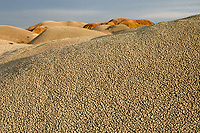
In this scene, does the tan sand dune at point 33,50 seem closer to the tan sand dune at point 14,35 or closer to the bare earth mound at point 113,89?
the bare earth mound at point 113,89

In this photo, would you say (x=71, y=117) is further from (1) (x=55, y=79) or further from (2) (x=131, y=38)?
(2) (x=131, y=38)

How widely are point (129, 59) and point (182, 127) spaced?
Result: 156 cm

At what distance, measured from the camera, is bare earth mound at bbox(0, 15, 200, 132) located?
2.43m

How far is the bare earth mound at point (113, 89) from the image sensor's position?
243 cm

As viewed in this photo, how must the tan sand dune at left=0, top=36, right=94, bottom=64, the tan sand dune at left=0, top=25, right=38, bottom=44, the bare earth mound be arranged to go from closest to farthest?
1. the bare earth mound
2. the tan sand dune at left=0, top=36, right=94, bottom=64
3. the tan sand dune at left=0, top=25, right=38, bottom=44

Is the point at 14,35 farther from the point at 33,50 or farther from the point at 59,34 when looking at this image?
the point at 33,50

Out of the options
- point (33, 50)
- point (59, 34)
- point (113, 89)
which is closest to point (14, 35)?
point (59, 34)

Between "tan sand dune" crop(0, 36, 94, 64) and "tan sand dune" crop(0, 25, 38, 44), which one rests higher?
"tan sand dune" crop(0, 25, 38, 44)

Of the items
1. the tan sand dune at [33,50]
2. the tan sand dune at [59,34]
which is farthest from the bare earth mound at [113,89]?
the tan sand dune at [59,34]

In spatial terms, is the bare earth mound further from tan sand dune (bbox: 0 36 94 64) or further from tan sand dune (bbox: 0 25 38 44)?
tan sand dune (bbox: 0 25 38 44)

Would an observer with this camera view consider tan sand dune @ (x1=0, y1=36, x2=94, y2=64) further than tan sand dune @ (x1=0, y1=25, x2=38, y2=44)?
No

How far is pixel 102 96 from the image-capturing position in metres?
2.77

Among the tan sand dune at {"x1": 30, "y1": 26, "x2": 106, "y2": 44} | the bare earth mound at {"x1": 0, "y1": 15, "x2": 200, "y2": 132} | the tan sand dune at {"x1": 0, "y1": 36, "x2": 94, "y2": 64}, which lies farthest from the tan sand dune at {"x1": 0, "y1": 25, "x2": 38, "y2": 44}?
the bare earth mound at {"x1": 0, "y1": 15, "x2": 200, "y2": 132}

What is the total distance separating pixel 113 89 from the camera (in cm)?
288
